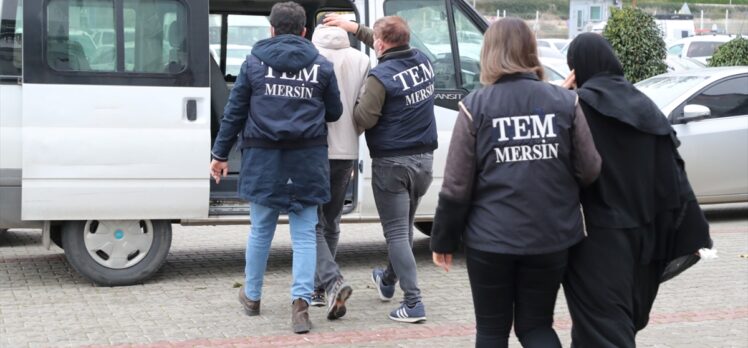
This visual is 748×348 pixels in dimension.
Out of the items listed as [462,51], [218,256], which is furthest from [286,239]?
Result: [462,51]

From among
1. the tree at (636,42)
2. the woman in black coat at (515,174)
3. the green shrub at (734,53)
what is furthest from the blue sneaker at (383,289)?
the green shrub at (734,53)

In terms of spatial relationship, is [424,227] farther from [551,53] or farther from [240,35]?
[551,53]

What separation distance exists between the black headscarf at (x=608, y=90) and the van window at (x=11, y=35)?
4.21 metres

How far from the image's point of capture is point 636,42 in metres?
17.0

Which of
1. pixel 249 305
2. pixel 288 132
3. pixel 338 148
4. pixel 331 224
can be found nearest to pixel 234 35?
pixel 331 224

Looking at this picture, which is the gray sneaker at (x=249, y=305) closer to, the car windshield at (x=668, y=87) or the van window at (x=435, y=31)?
the van window at (x=435, y=31)

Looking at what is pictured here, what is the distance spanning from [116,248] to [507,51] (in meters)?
4.13

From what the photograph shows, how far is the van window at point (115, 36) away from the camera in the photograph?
7414mm

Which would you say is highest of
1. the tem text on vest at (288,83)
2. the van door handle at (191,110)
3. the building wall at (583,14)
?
the building wall at (583,14)

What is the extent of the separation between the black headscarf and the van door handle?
360 centimetres

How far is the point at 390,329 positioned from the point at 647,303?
2.17 m

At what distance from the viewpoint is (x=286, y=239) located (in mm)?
10273

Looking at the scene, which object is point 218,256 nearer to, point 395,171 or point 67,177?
point 67,177

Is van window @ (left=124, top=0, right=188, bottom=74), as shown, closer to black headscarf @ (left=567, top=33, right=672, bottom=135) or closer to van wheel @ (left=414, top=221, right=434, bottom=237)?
van wheel @ (left=414, top=221, right=434, bottom=237)
